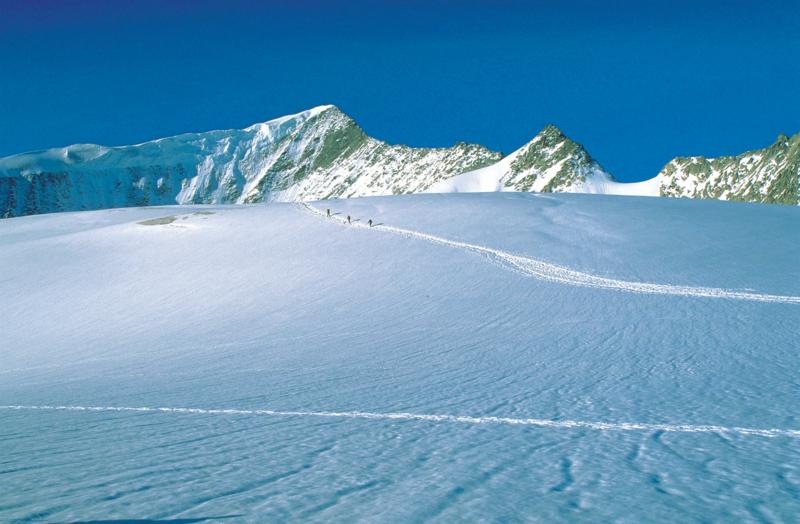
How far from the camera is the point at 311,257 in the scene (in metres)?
31.3

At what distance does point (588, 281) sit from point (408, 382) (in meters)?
14.2

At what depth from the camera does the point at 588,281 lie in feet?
77.4

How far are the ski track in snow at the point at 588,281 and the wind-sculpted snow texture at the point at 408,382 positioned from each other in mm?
272

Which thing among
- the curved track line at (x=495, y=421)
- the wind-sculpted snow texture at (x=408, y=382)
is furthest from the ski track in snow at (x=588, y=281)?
the curved track line at (x=495, y=421)

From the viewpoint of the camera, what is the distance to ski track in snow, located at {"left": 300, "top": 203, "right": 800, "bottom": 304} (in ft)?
65.4

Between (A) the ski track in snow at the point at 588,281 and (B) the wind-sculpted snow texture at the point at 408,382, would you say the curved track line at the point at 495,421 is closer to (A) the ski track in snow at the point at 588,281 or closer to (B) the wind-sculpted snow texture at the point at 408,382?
(B) the wind-sculpted snow texture at the point at 408,382

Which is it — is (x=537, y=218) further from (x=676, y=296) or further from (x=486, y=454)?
(x=486, y=454)

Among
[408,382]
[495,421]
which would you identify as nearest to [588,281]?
[408,382]

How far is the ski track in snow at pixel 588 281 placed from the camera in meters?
19.9

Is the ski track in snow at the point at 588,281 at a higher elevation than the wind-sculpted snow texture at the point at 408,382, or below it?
higher

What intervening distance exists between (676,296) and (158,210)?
140 feet

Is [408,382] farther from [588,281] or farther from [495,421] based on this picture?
[588,281]

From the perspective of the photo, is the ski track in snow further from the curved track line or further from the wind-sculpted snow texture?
the curved track line

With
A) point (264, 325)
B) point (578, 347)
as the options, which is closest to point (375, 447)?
point (578, 347)
